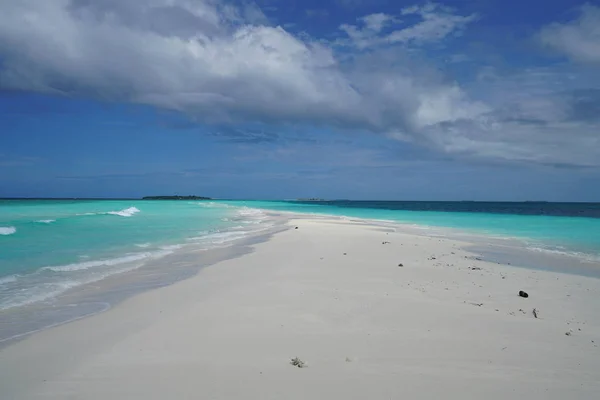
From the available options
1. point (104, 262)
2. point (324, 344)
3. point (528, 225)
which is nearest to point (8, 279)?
point (104, 262)

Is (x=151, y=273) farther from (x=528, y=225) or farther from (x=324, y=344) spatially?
(x=528, y=225)

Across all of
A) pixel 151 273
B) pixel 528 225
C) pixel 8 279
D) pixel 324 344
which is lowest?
pixel 8 279

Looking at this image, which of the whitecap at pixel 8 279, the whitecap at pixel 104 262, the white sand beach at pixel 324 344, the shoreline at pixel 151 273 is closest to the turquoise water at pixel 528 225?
the shoreline at pixel 151 273

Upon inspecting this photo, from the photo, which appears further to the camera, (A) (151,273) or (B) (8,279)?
(A) (151,273)

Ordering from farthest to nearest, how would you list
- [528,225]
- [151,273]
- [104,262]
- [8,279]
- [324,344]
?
[528,225]
[104,262]
[151,273]
[8,279]
[324,344]

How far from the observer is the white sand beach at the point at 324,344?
4586 millimetres

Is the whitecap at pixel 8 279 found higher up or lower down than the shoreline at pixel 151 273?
lower down

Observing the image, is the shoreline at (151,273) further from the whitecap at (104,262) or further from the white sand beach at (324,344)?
the whitecap at (104,262)

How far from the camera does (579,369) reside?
5.20 meters

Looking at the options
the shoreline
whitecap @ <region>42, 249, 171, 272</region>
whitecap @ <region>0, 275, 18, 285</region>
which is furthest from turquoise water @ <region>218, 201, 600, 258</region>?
whitecap @ <region>0, 275, 18, 285</region>

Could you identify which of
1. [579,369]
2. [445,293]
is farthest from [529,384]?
[445,293]

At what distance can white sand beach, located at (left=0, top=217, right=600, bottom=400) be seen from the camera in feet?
15.0

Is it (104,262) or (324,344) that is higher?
(324,344)

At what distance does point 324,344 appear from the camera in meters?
5.83
